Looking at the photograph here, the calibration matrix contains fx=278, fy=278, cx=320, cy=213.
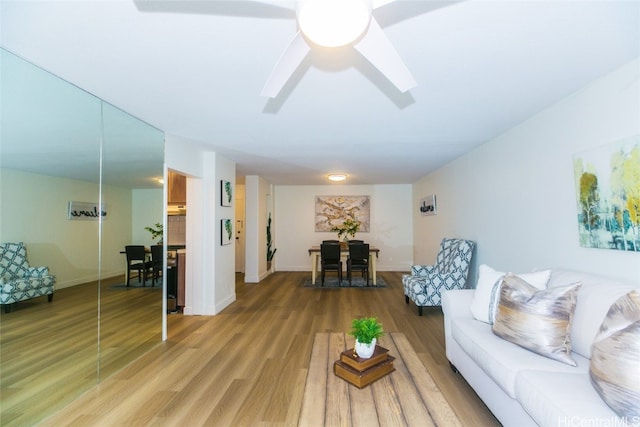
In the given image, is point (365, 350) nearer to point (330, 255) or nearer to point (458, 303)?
point (458, 303)

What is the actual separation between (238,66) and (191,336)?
295cm

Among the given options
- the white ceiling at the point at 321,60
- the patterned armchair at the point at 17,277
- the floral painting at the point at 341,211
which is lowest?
the patterned armchair at the point at 17,277

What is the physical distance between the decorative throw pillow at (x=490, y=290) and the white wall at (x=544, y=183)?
1.25ft

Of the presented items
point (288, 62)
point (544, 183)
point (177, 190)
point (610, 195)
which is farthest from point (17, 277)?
point (544, 183)

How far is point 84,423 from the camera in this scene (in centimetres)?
184

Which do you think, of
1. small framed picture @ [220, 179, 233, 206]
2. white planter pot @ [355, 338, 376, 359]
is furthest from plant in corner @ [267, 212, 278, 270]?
white planter pot @ [355, 338, 376, 359]

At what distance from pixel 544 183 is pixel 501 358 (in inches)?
67.0

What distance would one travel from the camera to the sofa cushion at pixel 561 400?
1.19 metres

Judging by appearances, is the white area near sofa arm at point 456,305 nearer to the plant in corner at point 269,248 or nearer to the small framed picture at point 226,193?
the small framed picture at point 226,193

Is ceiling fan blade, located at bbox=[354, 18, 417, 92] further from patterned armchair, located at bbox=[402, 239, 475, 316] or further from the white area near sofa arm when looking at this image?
patterned armchair, located at bbox=[402, 239, 475, 316]

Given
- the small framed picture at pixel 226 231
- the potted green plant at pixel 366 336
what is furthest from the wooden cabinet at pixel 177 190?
the potted green plant at pixel 366 336

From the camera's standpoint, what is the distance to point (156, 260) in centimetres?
304

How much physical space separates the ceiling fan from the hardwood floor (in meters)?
2.18

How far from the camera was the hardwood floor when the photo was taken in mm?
1905
